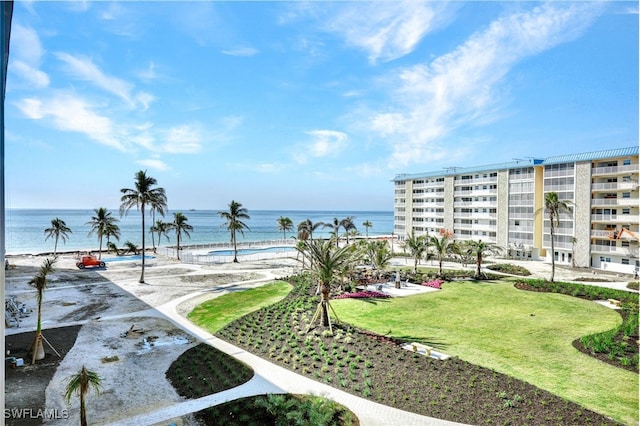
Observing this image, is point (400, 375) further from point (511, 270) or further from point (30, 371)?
point (511, 270)

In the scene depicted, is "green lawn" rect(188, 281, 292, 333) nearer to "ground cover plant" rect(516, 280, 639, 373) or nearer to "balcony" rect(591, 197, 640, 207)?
"ground cover plant" rect(516, 280, 639, 373)

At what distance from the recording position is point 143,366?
18.0 m

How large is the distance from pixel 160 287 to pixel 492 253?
1842 inches

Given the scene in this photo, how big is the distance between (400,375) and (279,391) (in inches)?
205

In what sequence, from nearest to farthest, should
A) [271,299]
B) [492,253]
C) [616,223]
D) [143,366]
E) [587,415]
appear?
[587,415] → [143,366] → [271,299] → [616,223] → [492,253]

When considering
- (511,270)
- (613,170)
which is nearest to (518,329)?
(511,270)

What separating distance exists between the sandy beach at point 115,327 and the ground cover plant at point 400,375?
4.93 meters

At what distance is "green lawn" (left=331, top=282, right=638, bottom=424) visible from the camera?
15614 millimetres

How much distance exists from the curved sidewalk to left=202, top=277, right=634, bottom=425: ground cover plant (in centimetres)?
44

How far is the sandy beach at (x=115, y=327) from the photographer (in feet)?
48.8

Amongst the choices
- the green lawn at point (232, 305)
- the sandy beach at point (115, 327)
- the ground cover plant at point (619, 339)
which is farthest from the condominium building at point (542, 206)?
the green lawn at point (232, 305)

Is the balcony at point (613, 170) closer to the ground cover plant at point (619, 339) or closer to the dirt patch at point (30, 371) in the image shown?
the ground cover plant at point (619, 339)

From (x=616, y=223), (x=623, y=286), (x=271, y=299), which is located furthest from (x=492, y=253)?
(x=271, y=299)

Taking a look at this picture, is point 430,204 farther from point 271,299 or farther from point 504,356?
point 504,356
